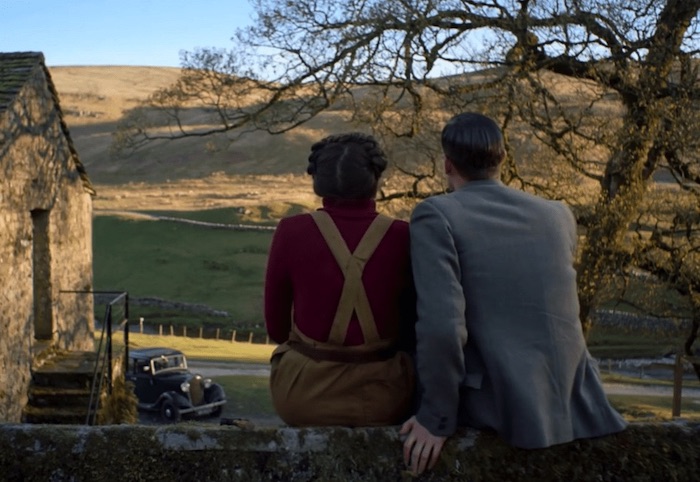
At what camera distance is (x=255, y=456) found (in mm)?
3033

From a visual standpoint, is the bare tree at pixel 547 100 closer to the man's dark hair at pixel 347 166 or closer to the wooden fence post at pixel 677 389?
the wooden fence post at pixel 677 389

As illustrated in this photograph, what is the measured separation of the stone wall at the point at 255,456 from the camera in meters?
3.01

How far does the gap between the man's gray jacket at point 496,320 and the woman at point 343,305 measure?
18cm

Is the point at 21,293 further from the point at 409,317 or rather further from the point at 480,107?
the point at 409,317

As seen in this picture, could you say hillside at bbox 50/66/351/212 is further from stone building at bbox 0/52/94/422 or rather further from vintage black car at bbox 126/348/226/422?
stone building at bbox 0/52/94/422

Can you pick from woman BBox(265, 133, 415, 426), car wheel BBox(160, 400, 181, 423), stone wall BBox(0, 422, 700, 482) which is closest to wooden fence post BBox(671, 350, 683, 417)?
car wheel BBox(160, 400, 181, 423)

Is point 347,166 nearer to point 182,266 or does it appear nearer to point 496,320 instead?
point 496,320

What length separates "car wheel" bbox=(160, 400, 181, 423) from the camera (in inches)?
731

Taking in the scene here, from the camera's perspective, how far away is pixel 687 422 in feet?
10.7

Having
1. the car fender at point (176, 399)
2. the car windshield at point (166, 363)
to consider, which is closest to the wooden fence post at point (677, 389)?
the car fender at point (176, 399)

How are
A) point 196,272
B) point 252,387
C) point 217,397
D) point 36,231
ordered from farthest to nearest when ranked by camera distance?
1. point 196,272
2. point 252,387
3. point 217,397
4. point 36,231

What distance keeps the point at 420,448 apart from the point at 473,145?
3.42 ft

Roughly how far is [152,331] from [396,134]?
82.5 ft

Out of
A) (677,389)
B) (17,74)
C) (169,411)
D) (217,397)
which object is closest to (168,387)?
(169,411)
